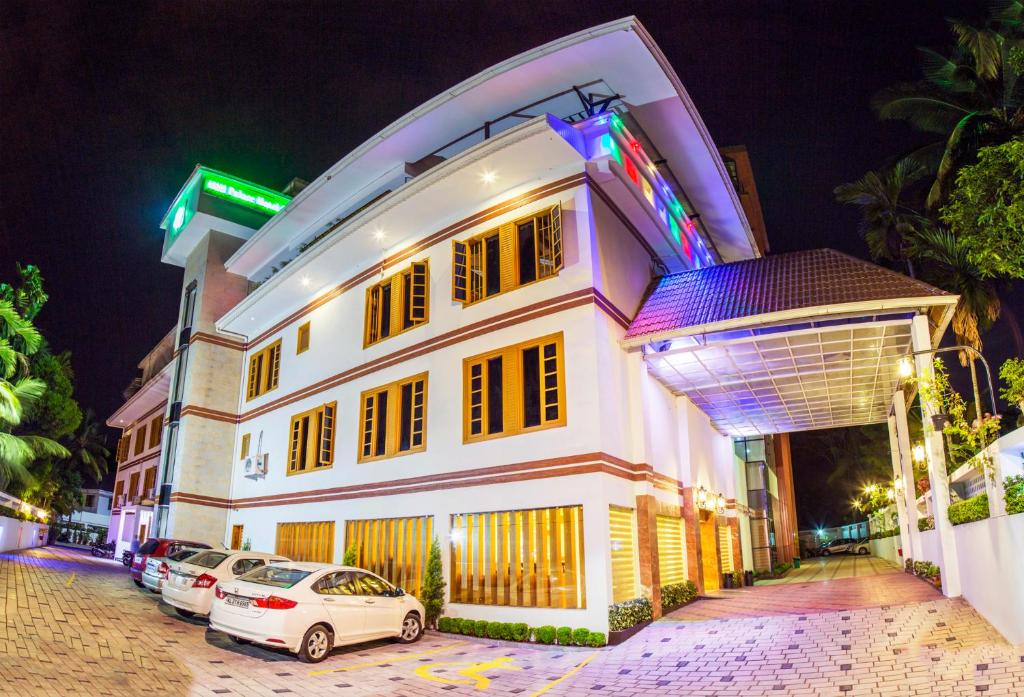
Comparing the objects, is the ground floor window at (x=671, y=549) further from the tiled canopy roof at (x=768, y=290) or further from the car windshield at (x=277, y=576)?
the car windshield at (x=277, y=576)

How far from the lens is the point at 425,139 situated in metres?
19.2

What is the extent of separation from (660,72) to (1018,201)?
26.5ft

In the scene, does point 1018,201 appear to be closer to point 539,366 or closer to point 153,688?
point 539,366

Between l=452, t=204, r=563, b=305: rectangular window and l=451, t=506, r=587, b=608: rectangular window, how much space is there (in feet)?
17.5

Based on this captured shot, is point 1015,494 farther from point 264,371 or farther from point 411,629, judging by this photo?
point 264,371

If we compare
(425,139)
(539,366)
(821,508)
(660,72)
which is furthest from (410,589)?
(821,508)

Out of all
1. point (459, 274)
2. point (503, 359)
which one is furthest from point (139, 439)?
point (503, 359)

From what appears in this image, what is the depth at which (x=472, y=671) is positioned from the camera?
11.0 m

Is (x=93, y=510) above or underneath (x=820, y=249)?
underneath

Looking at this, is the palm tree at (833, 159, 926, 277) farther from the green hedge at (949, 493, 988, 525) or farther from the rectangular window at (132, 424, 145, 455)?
the rectangular window at (132, 424, 145, 455)

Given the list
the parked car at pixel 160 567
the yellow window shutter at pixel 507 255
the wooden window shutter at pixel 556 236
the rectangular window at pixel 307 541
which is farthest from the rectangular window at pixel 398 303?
the parked car at pixel 160 567

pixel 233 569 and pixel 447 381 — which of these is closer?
pixel 233 569

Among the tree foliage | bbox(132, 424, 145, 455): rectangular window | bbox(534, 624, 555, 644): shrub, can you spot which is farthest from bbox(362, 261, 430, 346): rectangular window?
bbox(132, 424, 145, 455): rectangular window

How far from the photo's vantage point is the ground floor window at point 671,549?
16.7m
